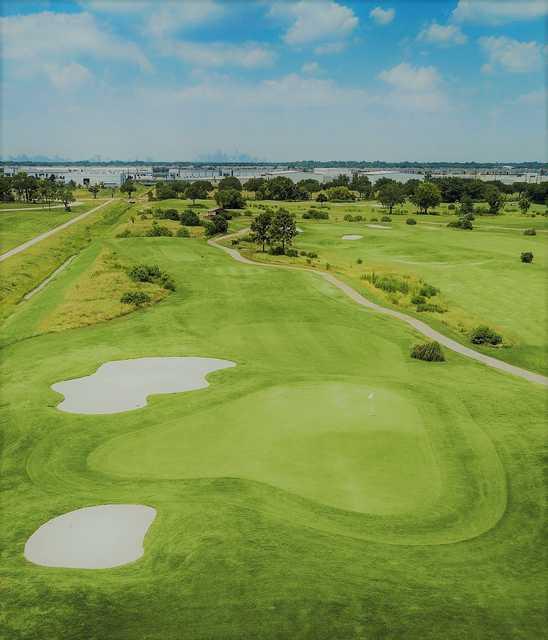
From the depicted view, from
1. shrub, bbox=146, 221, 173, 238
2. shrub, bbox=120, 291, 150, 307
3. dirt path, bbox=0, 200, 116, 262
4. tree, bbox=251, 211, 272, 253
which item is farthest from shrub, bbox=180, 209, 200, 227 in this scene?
shrub, bbox=120, 291, 150, 307

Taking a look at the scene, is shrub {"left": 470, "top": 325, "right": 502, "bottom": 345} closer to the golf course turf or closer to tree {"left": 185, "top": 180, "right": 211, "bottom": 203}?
the golf course turf

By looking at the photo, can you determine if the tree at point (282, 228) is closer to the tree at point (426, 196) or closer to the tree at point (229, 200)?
the tree at point (229, 200)

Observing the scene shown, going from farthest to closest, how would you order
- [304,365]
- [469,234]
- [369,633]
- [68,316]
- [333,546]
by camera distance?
[469,234]
[68,316]
[304,365]
[333,546]
[369,633]

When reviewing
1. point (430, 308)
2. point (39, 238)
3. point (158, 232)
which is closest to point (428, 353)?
point (430, 308)

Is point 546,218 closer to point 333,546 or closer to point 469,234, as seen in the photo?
point 469,234

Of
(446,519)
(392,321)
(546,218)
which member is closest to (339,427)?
(446,519)

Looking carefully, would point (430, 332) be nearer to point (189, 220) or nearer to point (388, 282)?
point (388, 282)
